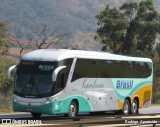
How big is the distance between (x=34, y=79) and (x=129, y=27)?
50338mm

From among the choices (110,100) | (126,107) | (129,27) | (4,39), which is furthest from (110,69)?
(129,27)

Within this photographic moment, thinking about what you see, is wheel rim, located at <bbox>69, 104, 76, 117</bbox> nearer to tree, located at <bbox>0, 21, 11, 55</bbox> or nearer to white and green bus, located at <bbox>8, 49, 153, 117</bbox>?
white and green bus, located at <bbox>8, 49, 153, 117</bbox>

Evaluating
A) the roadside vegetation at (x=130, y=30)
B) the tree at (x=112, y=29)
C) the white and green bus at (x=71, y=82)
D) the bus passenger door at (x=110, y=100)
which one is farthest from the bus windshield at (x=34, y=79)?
the tree at (x=112, y=29)

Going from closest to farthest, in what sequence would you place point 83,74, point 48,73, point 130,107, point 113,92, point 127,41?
point 48,73, point 83,74, point 113,92, point 130,107, point 127,41

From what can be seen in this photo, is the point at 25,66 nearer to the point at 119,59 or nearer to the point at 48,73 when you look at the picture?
the point at 48,73

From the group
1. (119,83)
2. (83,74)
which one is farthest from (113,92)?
(83,74)

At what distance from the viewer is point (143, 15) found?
74000 millimetres

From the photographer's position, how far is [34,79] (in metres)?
24.3

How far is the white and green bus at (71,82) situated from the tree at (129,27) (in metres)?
40.9

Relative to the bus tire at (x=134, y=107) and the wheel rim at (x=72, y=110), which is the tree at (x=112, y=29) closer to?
the bus tire at (x=134, y=107)

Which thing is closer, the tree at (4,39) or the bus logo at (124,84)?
the bus logo at (124,84)

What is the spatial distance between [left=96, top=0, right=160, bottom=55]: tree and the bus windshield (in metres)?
46.4

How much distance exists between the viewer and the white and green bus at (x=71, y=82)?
24000 mm

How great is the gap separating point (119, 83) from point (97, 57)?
269 centimetres
